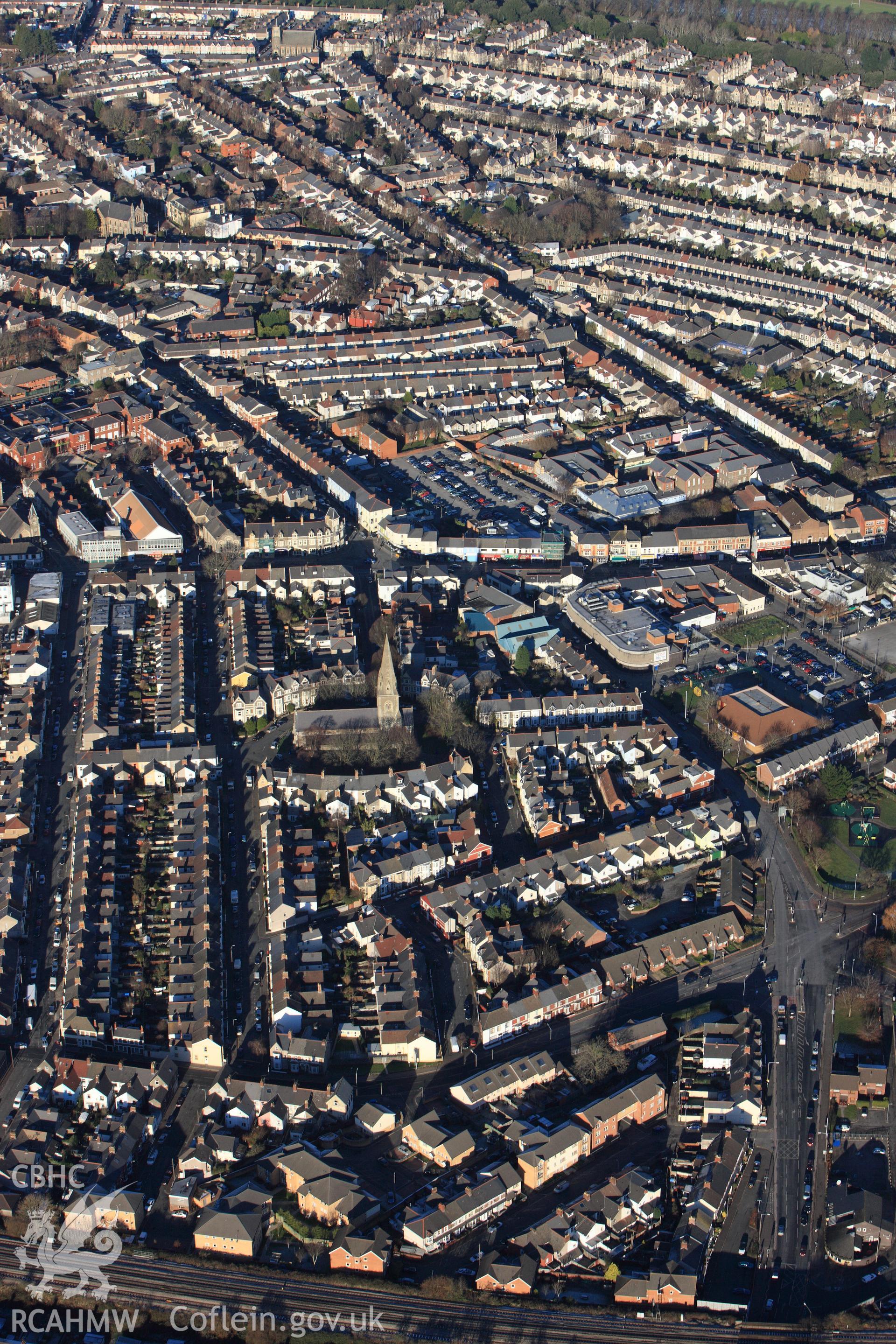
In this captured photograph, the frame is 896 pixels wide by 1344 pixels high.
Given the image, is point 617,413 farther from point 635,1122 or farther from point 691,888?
point 635,1122

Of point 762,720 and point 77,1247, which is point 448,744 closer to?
point 762,720

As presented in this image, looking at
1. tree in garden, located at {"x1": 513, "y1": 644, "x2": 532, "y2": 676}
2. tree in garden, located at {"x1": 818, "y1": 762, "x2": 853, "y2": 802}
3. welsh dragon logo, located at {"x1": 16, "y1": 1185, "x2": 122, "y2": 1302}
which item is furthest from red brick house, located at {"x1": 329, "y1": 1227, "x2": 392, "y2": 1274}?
tree in garden, located at {"x1": 513, "y1": 644, "x2": 532, "y2": 676}

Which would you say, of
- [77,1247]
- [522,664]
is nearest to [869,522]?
[522,664]

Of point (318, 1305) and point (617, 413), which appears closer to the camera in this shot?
point (318, 1305)

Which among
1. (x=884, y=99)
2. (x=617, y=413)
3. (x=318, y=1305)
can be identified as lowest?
(x=318, y=1305)

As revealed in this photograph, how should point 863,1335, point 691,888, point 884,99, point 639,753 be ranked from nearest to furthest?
point 863,1335 → point 691,888 → point 639,753 → point 884,99

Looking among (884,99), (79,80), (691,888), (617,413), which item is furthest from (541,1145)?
(79,80)

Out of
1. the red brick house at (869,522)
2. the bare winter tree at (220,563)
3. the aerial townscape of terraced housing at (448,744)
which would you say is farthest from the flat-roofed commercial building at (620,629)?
the bare winter tree at (220,563)
